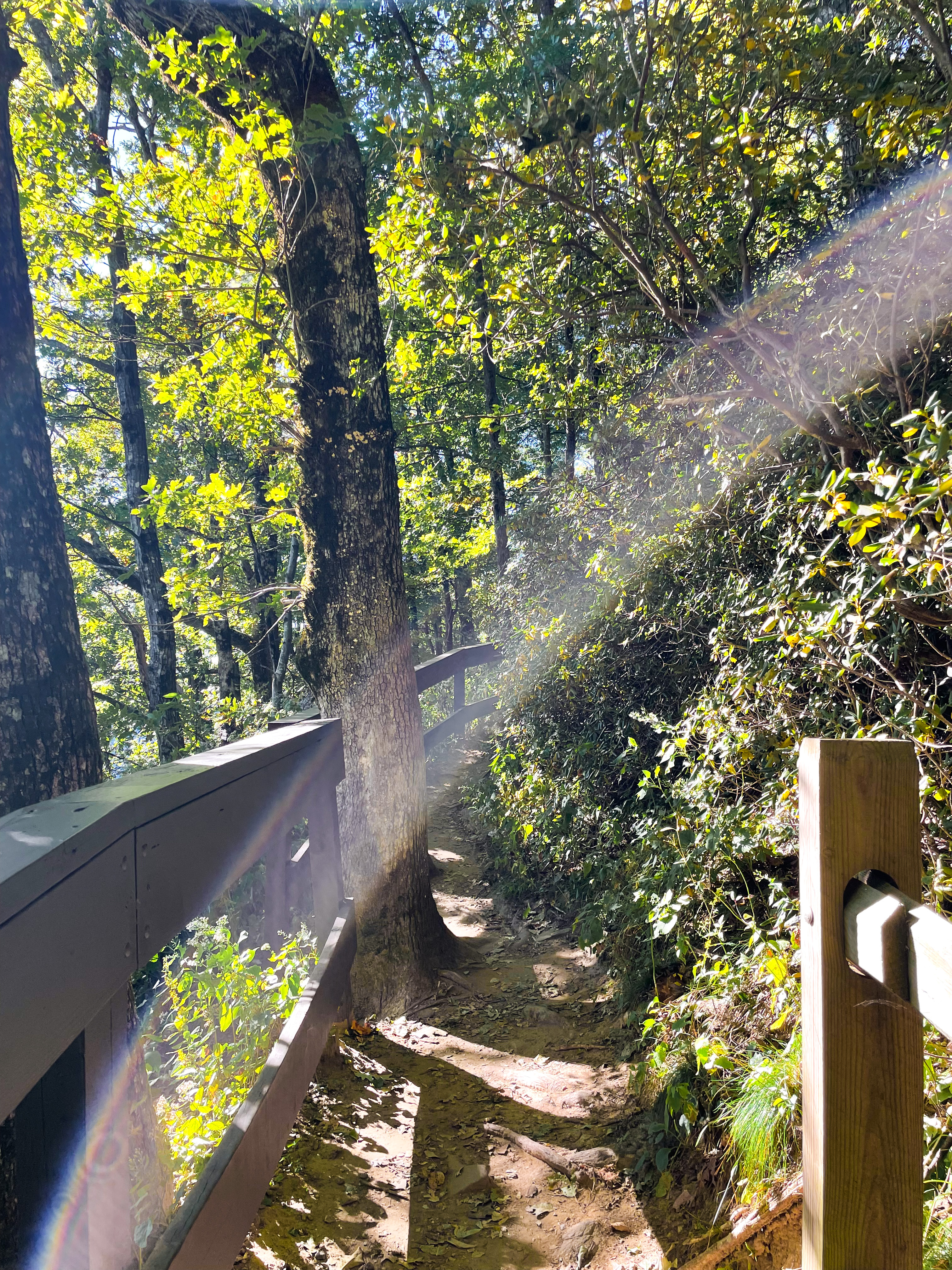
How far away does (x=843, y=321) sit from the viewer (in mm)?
3701

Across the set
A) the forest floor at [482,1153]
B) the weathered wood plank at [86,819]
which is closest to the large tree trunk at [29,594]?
the weathered wood plank at [86,819]

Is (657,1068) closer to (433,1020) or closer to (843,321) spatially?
(433,1020)

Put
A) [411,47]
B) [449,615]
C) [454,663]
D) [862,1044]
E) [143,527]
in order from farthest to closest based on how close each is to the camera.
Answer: [449,615], [143,527], [454,663], [411,47], [862,1044]

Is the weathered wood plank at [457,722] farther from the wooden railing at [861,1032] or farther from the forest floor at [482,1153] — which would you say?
the wooden railing at [861,1032]

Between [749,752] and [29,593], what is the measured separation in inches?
120

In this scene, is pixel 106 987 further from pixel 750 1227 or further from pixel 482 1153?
pixel 482 1153

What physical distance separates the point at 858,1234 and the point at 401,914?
3.36 m

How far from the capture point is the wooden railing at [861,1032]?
1115 millimetres

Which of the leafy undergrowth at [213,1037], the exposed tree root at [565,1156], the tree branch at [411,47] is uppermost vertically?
the tree branch at [411,47]

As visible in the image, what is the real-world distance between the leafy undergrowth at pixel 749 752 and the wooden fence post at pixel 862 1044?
76 centimetres

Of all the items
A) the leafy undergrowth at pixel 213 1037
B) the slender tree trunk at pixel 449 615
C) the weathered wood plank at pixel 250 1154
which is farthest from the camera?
the slender tree trunk at pixel 449 615

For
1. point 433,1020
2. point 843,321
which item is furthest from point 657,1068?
point 843,321

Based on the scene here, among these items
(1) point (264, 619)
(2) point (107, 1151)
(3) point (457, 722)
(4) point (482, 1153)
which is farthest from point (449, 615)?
(2) point (107, 1151)

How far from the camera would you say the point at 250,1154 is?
1.75 m
